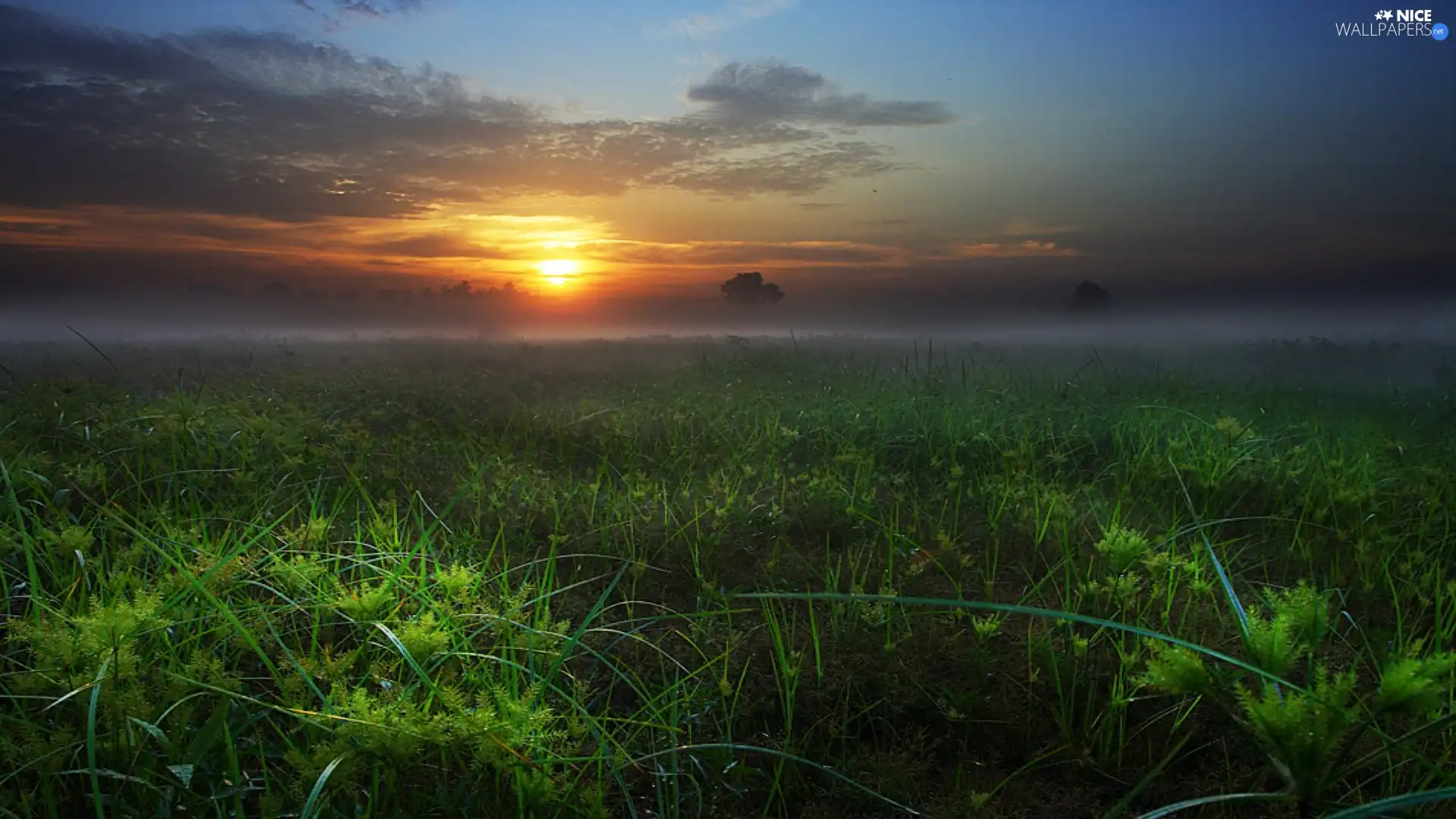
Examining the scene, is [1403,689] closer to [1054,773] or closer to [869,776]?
[1054,773]

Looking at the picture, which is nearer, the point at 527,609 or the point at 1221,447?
the point at 527,609

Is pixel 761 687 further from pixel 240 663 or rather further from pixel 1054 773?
pixel 240 663

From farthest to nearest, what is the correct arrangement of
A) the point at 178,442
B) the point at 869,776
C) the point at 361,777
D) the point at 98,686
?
1. the point at 178,442
2. the point at 869,776
3. the point at 361,777
4. the point at 98,686

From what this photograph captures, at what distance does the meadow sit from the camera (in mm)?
1971

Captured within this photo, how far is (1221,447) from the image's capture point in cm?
493

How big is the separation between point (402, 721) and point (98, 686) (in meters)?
0.77

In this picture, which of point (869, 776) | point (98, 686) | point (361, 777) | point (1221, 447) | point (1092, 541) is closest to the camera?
point (98, 686)

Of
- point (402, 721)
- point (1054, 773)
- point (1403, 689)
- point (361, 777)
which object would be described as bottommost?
point (1054, 773)

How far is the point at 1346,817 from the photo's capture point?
1.36 metres

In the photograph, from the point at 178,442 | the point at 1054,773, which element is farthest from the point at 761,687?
the point at 178,442

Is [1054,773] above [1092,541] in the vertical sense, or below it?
below

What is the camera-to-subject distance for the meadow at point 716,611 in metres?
1.97

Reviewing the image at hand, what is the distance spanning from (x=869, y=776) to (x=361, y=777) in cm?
129

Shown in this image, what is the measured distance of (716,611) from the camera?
2.50m
